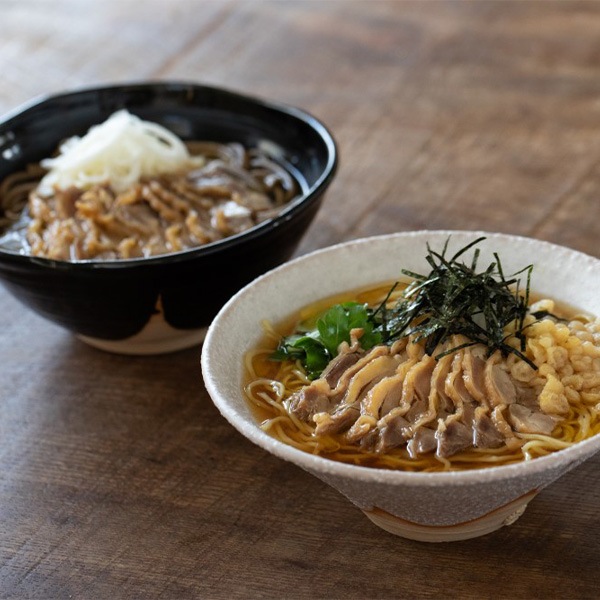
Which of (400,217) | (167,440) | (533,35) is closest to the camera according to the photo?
(167,440)

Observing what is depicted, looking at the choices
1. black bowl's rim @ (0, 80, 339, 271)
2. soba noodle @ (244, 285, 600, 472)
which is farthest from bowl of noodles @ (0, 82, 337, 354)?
soba noodle @ (244, 285, 600, 472)

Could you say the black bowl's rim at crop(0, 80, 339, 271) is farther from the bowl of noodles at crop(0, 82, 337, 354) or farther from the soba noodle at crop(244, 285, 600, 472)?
the soba noodle at crop(244, 285, 600, 472)

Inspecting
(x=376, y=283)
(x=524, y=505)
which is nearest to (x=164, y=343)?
(x=376, y=283)

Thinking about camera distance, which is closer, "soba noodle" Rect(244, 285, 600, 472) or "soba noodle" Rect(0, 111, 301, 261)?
"soba noodle" Rect(244, 285, 600, 472)

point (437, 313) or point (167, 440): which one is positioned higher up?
point (437, 313)

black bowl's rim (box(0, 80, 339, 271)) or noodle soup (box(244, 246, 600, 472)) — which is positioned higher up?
black bowl's rim (box(0, 80, 339, 271))

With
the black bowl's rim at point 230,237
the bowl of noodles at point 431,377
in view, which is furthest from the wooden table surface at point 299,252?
the black bowl's rim at point 230,237

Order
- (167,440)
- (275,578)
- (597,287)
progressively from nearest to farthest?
(275,578)
(597,287)
(167,440)

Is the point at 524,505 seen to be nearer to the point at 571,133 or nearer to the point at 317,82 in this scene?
the point at 571,133
